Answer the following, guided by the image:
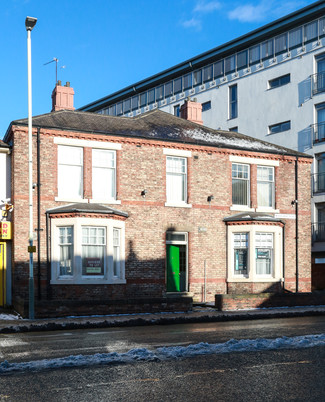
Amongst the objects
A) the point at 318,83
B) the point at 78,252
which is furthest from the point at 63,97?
the point at 318,83

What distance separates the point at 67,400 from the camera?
289 inches

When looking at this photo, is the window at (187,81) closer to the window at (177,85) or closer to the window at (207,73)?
the window at (177,85)

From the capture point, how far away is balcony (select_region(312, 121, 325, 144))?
1528 inches

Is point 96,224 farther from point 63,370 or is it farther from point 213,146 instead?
point 63,370

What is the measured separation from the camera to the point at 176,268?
26531mm

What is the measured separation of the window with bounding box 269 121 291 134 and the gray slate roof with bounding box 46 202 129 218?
70.8ft

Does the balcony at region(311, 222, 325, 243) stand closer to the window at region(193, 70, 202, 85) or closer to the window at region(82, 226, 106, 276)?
the window at region(82, 226, 106, 276)

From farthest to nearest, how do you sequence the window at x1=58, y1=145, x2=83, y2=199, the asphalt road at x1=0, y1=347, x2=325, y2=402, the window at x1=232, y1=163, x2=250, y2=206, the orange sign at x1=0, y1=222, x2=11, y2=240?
the window at x1=232, y1=163, x2=250, y2=206 < the window at x1=58, y1=145, x2=83, y2=199 < the orange sign at x1=0, y1=222, x2=11, y2=240 < the asphalt road at x1=0, y1=347, x2=325, y2=402

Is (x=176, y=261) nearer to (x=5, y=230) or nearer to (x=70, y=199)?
(x=70, y=199)

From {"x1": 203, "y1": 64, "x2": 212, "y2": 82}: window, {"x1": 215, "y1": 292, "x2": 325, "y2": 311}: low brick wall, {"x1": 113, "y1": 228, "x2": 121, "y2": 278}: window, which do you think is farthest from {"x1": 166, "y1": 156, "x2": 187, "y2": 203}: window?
{"x1": 203, "y1": 64, "x2": 212, "y2": 82}: window

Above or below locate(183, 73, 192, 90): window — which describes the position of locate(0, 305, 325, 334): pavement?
below

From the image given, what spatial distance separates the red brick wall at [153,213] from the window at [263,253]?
Result: 844 millimetres

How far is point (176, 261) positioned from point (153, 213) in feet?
8.27

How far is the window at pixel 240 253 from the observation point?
2728 centimetres
